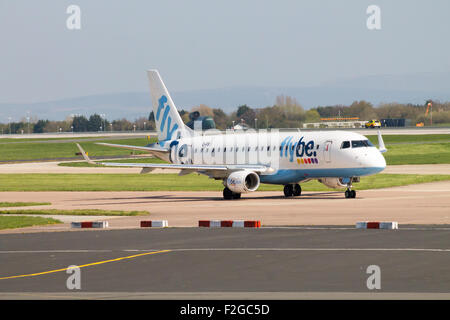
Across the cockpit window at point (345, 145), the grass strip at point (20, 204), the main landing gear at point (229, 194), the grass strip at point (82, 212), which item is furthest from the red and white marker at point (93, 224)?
the cockpit window at point (345, 145)

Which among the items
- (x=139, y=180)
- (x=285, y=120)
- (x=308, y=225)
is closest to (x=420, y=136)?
(x=285, y=120)

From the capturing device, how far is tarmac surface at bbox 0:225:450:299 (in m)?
17.2

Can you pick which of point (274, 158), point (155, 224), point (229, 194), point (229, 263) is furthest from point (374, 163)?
point (229, 263)

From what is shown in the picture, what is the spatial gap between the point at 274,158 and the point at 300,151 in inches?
83.7

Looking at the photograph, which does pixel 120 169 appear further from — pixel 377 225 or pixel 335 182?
pixel 377 225

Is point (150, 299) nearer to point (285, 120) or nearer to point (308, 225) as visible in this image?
point (308, 225)

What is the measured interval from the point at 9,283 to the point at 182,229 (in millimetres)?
12734

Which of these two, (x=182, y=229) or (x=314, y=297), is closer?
(x=314, y=297)

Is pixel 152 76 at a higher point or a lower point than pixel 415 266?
higher

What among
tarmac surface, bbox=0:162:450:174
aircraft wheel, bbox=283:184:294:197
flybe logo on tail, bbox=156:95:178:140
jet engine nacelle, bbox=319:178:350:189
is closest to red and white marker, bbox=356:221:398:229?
jet engine nacelle, bbox=319:178:350:189

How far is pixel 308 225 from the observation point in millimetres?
32031

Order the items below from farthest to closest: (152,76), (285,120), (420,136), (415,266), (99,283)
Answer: (285,120) → (420,136) → (152,76) → (415,266) → (99,283)

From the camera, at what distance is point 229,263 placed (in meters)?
21.7

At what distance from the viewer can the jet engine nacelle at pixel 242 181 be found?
160 ft
